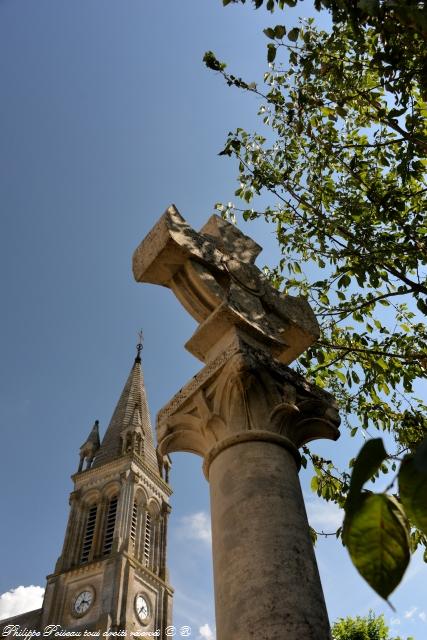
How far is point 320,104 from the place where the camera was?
6.80 meters

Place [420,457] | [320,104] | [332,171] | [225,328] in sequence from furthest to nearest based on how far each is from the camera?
[332,171] → [320,104] → [225,328] → [420,457]

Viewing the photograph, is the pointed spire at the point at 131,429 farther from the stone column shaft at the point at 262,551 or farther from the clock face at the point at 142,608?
the stone column shaft at the point at 262,551

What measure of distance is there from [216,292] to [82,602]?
5099cm

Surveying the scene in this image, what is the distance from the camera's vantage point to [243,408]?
135 inches

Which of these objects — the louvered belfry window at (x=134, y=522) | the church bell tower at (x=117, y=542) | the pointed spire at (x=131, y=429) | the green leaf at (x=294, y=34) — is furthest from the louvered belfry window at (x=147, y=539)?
the green leaf at (x=294, y=34)

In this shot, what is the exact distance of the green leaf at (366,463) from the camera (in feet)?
2.91

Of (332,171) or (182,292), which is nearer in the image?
(182,292)

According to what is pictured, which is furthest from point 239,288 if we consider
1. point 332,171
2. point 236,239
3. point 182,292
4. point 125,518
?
point 125,518

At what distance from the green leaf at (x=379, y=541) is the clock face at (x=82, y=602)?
52822mm

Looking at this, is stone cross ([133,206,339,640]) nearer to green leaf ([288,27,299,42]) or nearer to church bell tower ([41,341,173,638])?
green leaf ([288,27,299,42])

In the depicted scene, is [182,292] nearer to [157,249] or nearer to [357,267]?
[157,249]

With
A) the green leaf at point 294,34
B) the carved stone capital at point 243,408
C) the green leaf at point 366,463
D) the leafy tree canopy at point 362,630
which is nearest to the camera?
the green leaf at point 366,463

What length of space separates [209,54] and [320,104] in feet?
4.68

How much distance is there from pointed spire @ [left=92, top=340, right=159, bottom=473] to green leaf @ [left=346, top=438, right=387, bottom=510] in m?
58.3
